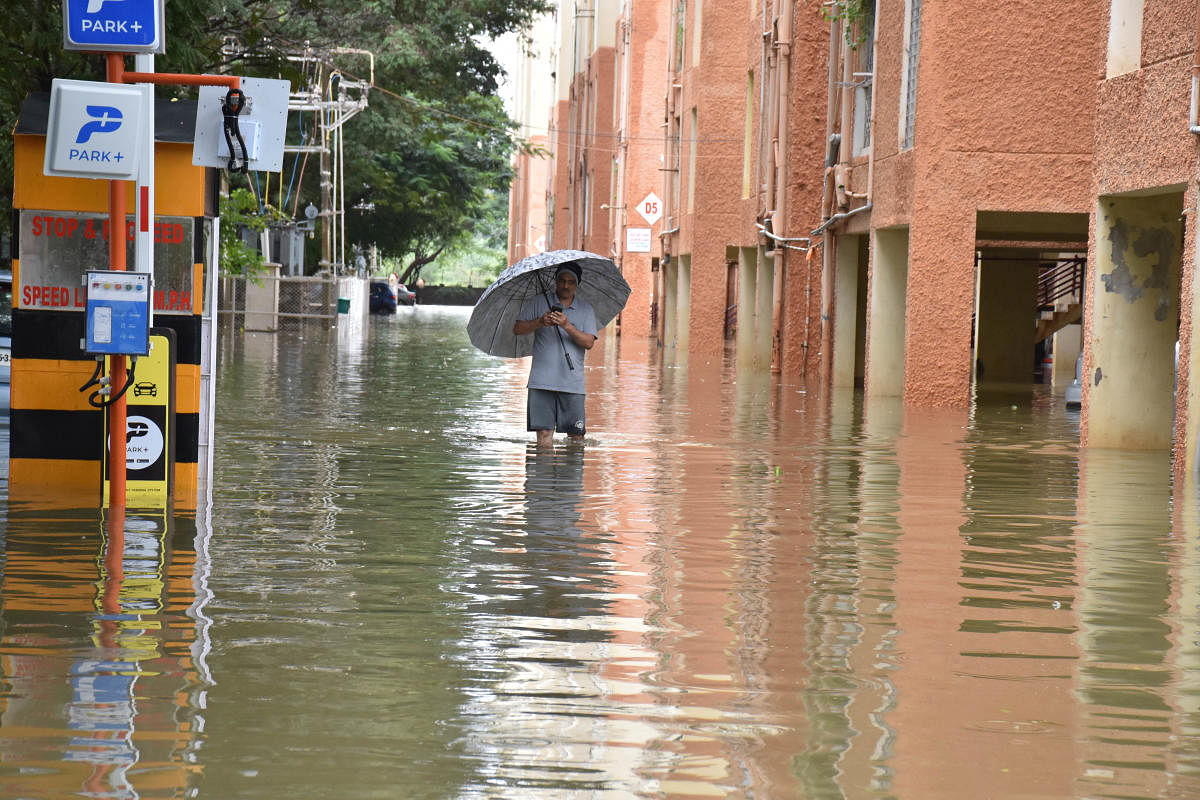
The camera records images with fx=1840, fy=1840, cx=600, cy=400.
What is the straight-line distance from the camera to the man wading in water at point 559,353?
1477 cm

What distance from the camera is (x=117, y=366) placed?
957cm

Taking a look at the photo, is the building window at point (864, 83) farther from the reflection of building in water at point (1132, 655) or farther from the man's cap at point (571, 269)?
the reflection of building in water at point (1132, 655)

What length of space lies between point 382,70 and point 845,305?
19315 millimetres

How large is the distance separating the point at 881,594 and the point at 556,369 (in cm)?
682

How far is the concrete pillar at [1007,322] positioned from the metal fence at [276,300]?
18472mm

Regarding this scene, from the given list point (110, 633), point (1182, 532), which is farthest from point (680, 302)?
point (110, 633)

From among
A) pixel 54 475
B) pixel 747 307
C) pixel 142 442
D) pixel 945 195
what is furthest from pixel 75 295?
pixel 747 307

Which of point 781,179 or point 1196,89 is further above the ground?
point 781,179

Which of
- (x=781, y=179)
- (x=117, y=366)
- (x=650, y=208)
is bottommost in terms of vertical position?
(x=117, y=366)

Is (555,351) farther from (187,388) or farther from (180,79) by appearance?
(180,79)

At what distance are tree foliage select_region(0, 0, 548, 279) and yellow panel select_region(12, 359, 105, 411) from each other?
630cm

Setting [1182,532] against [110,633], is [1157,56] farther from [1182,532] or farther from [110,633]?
[110,633]

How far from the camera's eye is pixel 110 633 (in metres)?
6.87

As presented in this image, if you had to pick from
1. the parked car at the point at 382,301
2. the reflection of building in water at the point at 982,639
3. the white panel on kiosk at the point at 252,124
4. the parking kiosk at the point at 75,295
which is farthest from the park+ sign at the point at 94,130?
the parked car at the point at 382,301
